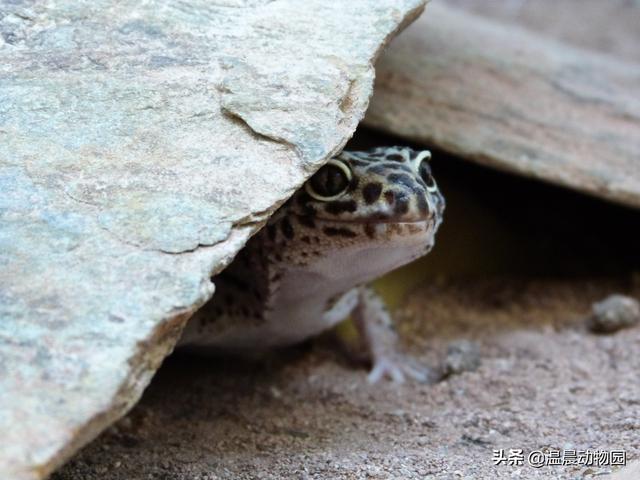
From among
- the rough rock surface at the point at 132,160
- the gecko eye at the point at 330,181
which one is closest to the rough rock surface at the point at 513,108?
the rough rock surface at the point at 132,160

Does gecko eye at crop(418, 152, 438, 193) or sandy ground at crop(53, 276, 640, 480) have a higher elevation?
gecko eye at crop(418, 152, 438, 193)

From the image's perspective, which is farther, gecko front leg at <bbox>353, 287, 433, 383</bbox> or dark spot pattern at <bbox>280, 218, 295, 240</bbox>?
gecko front leg at <bbox>353, 287, 433, 383</bbox>

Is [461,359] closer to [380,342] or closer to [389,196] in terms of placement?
[380,342]

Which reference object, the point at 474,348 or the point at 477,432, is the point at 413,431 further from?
the point at 474,348

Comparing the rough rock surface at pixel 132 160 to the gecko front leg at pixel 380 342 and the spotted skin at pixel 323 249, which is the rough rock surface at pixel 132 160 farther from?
the gecko front leg at pixel 380 342

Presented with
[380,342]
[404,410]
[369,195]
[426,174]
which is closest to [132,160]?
[369,195]

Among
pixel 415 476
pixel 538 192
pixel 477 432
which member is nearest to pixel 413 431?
pixel 477 432

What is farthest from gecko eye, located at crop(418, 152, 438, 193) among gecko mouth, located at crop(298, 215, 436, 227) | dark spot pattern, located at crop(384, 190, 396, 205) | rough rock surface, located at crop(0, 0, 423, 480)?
rough rock surface, located at crop(0, 0, 423, 480)

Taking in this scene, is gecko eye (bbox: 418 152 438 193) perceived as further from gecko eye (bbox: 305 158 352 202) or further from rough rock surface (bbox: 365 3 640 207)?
rough rock surface (bbox: 365 3 640 207)
